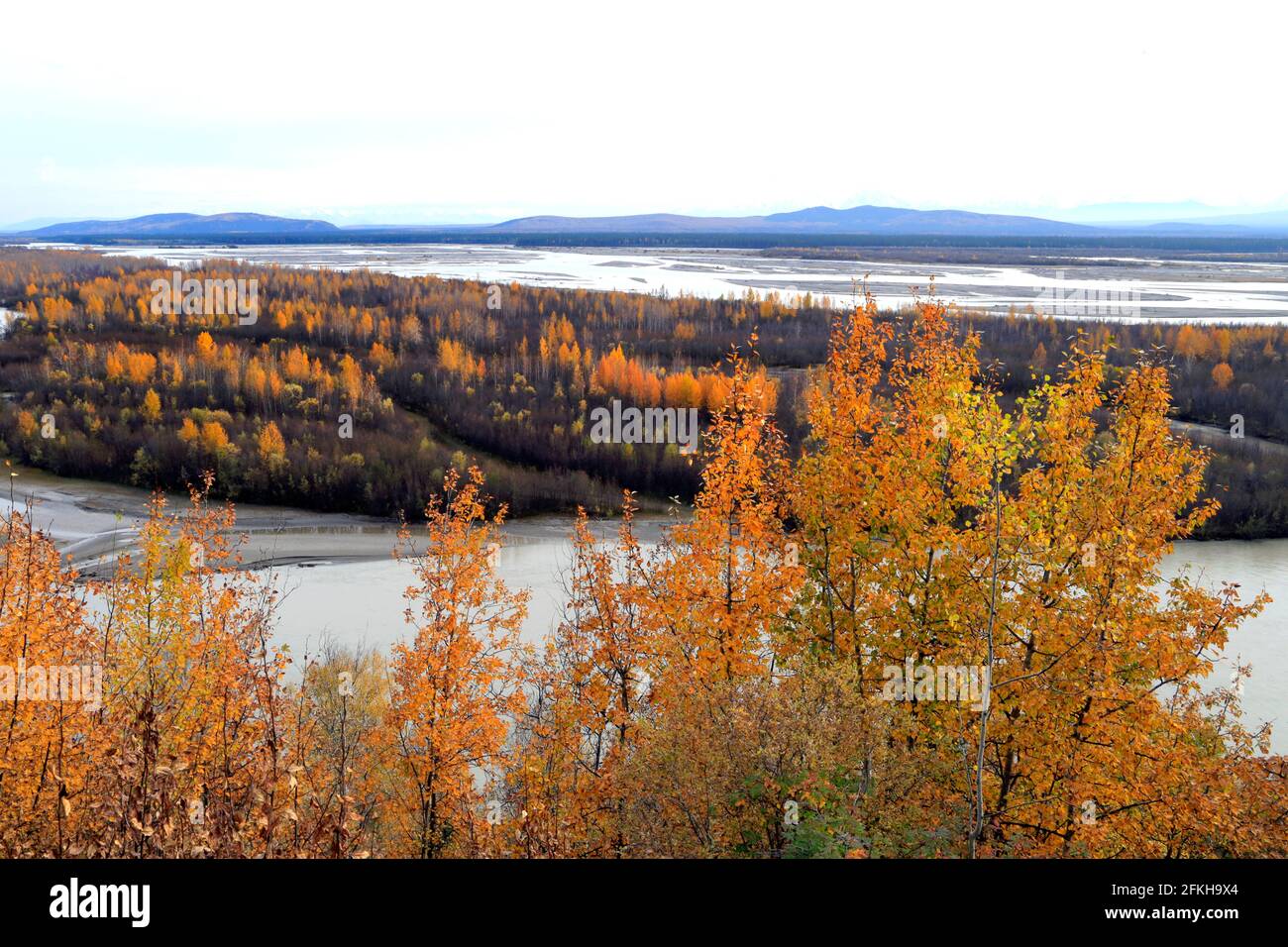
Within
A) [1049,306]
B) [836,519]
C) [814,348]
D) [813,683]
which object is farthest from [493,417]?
[1049,306]

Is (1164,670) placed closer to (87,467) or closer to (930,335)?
(930,335)
